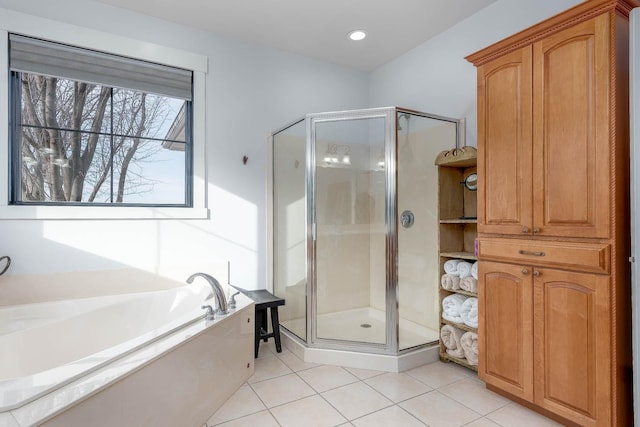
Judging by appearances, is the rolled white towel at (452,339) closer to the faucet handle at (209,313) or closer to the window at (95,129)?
the faucet handle at (209,313)

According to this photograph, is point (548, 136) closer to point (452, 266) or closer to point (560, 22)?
point (560, 22)

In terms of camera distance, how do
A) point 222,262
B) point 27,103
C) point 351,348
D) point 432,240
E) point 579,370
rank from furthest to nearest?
point 222,262, point 432,240, point 351,348, point 27,103, point 579,370

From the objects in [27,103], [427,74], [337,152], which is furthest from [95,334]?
[427,74]

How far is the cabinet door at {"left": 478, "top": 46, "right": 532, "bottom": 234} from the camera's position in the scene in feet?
6.14

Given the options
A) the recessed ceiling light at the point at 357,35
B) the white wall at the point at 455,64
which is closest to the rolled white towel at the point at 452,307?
the white wall at the point at 455,64

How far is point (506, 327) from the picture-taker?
1974mm

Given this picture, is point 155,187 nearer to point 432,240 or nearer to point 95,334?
point 95,334

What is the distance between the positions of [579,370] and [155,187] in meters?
2.98

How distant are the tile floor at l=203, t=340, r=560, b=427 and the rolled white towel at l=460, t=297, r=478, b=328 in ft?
1.22

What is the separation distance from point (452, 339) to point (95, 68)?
326 centimetres

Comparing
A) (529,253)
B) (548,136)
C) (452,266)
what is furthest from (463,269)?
(548,136)

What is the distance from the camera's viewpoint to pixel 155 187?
9.18ft

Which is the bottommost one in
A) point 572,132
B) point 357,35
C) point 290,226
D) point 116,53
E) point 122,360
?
point 122,360

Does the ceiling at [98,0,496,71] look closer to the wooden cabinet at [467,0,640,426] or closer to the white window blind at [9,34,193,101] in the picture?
the white window blind at [9,34,193,101]
